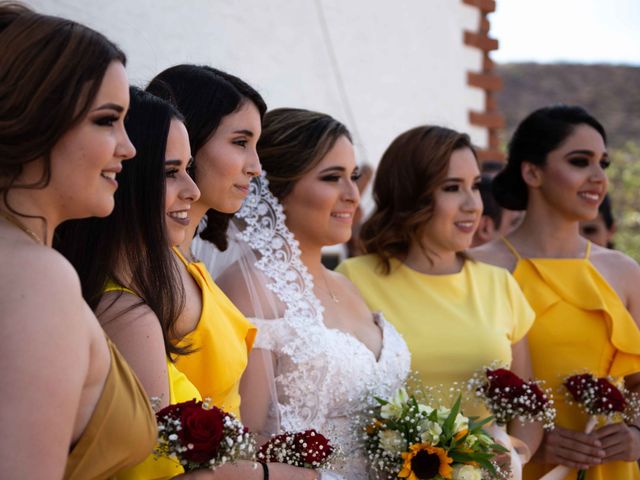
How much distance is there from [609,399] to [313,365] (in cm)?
159

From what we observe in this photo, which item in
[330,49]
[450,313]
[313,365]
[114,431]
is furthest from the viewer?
[330,49]

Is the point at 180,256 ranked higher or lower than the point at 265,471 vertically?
higher

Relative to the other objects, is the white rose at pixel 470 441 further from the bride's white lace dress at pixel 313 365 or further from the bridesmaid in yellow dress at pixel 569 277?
the bridesmaid in yellow dress at pixel 569 277

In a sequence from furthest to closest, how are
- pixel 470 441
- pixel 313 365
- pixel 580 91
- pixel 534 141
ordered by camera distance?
1. pixel 580 91
2. pixel 534 141
3. pixel 313 365
4. pixel 470 441

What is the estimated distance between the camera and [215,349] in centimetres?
329

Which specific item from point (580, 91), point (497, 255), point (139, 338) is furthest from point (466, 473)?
point (580, 91)

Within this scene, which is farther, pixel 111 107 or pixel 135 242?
pixel 135 242

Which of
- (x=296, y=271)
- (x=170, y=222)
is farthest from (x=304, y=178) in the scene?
(x=170, y=222)

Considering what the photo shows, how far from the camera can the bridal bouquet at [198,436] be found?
8.38 feet

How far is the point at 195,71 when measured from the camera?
3723 millimetres

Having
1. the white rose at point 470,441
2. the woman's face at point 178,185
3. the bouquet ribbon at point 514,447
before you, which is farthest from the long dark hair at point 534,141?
the woman's face at point 178,185

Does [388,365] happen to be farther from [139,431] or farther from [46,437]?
[46,437]

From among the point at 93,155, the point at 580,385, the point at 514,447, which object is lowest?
the point at 514,447

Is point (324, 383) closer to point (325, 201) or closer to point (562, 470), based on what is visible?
point (325, 201)
